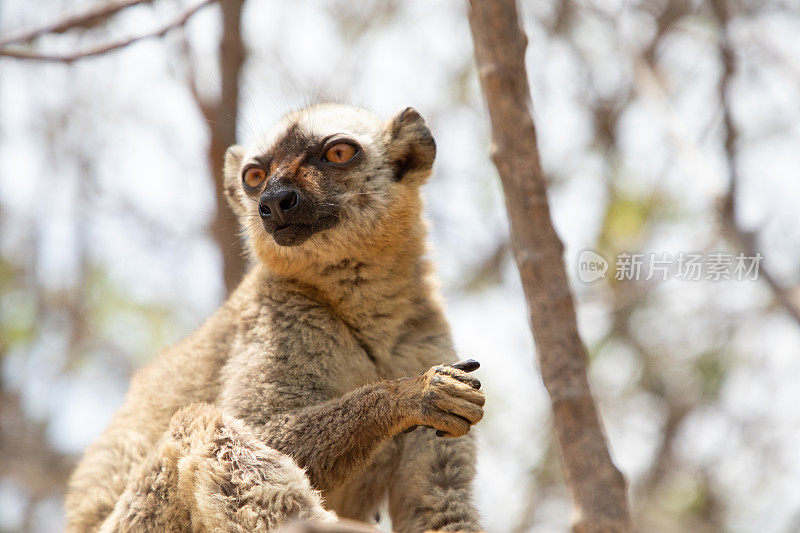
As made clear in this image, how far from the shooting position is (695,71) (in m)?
13.3

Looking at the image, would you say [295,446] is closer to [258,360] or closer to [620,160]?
[258,360]

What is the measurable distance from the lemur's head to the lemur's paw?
135 cm

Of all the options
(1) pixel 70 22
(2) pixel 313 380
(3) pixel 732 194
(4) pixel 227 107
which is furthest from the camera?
(4) pixel 227 107

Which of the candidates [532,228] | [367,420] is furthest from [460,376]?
[532,228]

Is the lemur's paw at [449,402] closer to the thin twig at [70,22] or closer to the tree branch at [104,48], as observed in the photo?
the tree branch at [104,48]

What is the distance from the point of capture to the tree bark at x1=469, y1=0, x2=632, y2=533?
482 centimetres

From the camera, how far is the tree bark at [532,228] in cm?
482

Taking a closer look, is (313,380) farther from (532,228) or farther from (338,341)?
(532,228)

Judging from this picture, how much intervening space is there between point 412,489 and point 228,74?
494cm

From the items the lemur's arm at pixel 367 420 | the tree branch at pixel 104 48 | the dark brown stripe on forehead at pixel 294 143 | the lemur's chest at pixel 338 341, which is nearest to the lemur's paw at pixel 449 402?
the lemur's arm at pixel 367 420

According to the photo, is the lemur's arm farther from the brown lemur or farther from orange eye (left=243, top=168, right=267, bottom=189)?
orange eye (left=243, top=168, right=267, bottom=189)

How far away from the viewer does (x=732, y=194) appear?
6.30 metres

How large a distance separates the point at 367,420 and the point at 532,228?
5.36 ft

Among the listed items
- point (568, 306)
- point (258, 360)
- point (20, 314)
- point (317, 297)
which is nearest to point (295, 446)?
point (258, 360)
